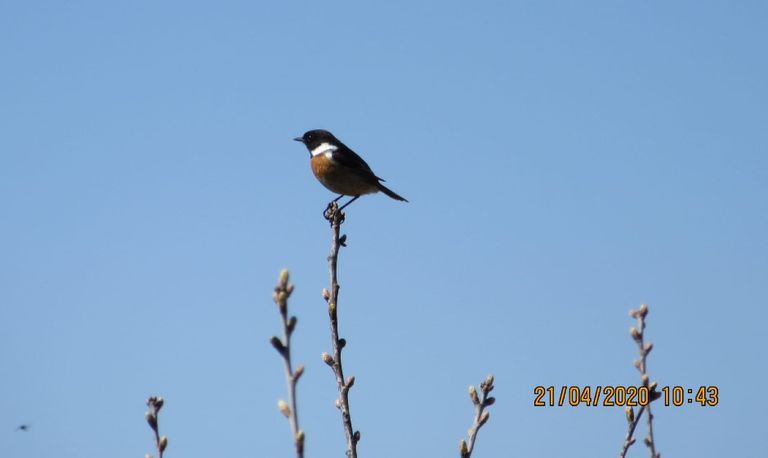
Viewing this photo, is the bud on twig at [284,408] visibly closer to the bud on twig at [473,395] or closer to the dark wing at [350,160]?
the bud on twig at [473,395]

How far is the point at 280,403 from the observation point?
229 centimetres

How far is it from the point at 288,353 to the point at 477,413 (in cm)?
188

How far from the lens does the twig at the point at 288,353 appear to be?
210 cm

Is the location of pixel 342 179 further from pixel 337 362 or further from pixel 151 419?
pixel 151 419

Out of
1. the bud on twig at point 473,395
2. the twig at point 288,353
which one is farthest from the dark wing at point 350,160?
the twig at point 288,353

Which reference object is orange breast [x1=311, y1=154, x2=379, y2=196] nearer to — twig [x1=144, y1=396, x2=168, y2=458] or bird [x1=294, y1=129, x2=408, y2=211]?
bird [x1=294, y1=129, x2=408, y2=211]

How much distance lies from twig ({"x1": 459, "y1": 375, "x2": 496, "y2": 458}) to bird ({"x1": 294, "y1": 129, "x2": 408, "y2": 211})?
284 inches

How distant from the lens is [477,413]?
3953mm

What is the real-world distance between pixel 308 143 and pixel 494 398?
9.00 m

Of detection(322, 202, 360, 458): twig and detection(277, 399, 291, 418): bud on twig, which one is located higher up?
detection(322, 202, 360, 458): twig

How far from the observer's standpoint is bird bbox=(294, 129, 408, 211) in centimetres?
1145

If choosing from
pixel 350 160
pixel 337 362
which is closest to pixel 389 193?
pixel 350 160

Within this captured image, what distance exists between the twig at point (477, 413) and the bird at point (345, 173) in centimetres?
722

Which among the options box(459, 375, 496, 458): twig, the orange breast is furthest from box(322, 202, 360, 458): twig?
the orange breast
